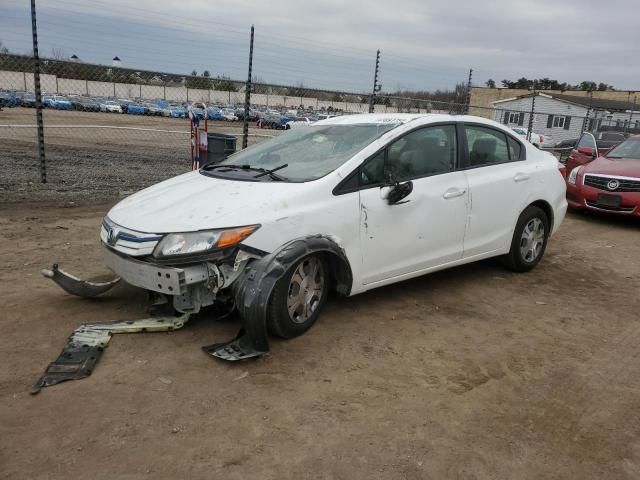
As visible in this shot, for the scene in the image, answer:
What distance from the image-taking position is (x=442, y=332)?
4.30 m

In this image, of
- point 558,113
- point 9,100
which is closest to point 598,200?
point 558,113

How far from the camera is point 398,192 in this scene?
432 centimetres

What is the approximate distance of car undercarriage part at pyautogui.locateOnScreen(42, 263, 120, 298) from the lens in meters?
4.33

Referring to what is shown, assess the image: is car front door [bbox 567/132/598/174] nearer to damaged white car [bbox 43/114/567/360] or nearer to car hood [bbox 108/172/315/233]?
damaged white car [bbox 43/114/567/360]

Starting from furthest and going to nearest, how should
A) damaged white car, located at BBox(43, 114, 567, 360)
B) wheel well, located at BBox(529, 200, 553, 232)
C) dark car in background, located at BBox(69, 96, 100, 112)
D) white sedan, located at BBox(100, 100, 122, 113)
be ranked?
white sedan, located at BBox(100, 100, 122, 113)
dark car in background, located at BBox(69, 96, 100, 112)
wheel well, located at BBox(529, 200, 553, 232)
damaged white car, located at BBox(43, 114, 567, 360)

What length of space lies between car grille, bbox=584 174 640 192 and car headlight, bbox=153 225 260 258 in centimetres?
722

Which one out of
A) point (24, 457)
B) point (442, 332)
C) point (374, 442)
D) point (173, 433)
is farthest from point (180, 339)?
point (442, 332)

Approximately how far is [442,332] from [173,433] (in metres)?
2.25

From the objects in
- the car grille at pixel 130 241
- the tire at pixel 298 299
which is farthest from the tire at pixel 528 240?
the car grille at pixel 130 241

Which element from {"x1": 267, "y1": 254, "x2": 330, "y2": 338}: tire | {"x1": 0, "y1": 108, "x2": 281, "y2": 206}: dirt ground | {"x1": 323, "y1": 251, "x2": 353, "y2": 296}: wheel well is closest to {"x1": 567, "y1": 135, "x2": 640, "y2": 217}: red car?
{"x1": 323, "y1": 251, "x2": 353, "y2": 296}: wheel well

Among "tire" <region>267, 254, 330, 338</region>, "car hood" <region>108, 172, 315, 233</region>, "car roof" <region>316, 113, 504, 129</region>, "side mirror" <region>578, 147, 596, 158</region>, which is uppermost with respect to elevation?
"car roof" <region>316, 113, 504, 129</region>

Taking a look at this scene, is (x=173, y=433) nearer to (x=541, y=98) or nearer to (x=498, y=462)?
(x=498, y=462)

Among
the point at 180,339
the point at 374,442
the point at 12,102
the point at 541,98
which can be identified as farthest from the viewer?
the point at 541,98

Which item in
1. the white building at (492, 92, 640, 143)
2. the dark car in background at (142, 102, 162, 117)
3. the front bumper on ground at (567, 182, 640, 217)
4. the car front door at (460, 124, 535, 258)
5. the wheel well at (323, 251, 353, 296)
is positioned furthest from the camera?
the dark car in background at (142, 102, 162, 117)
